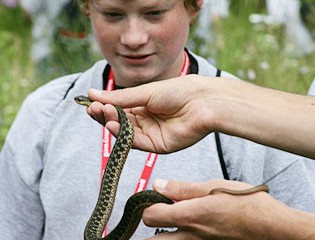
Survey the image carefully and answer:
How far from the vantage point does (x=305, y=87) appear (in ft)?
22.1

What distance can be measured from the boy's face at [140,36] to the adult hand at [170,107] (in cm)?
64

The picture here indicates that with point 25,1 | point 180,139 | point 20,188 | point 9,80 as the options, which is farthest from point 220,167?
point 25,1

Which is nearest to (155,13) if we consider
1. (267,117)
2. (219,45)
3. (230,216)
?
(267,117)

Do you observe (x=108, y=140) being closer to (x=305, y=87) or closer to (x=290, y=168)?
(x=290, y=168)

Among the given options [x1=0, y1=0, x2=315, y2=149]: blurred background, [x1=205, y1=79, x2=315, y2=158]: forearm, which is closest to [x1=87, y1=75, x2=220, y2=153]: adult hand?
[x1=205, y1=79, x2=315, y2=158]: forearm

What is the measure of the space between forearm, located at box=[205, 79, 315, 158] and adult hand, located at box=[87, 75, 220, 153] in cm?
5

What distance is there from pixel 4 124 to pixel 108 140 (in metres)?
2.22

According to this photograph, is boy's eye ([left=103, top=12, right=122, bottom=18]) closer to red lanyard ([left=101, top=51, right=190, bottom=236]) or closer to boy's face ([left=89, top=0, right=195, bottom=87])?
boy's face ([left=89, top=0, right=195, bottom=87])

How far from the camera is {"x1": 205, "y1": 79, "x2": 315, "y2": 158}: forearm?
11.0 feet

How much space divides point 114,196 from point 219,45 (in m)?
3.20

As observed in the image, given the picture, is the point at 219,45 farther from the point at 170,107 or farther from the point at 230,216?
the point at 230,216

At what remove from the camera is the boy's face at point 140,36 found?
4.14 meters

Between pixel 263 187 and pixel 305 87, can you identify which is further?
pixel 305 87

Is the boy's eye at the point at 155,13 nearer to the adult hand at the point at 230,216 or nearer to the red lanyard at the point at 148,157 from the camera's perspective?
the red lanyard at the point at 148,157
